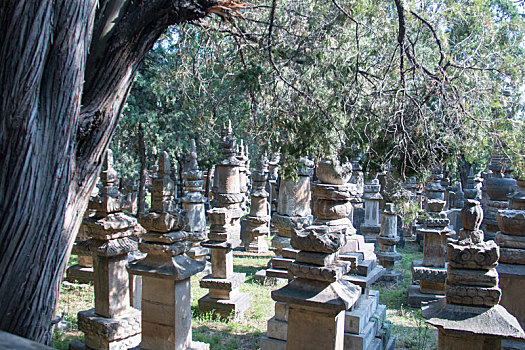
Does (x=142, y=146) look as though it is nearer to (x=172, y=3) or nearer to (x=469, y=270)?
(x=172, y=3)

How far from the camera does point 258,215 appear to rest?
39.8 feet

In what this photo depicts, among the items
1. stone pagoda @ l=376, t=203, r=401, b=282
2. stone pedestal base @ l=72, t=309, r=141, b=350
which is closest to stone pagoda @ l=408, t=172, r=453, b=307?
stone pagoda @ l=376, t=203, r=401, b=282

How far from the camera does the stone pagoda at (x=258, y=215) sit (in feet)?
39.2

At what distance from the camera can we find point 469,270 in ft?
9.86

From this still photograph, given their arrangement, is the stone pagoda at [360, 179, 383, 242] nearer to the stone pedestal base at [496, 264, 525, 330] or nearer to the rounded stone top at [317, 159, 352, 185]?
the rounded stone top at [317, 159, 352, 185]

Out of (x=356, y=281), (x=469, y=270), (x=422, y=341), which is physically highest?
(x=469, y=270)

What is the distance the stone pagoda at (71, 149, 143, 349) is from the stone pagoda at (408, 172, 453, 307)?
5354 millimetres

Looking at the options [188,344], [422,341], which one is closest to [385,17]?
[188,344]

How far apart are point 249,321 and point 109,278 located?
121 inches

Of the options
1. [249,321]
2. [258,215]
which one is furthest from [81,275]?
[258,215]

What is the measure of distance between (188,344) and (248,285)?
15.4ft

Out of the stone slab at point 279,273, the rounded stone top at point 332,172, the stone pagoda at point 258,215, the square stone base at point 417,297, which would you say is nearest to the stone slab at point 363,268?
the rounded stone top at point 332,172

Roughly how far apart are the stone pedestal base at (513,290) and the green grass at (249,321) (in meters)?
1.84

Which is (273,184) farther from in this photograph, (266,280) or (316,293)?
(316,293)
